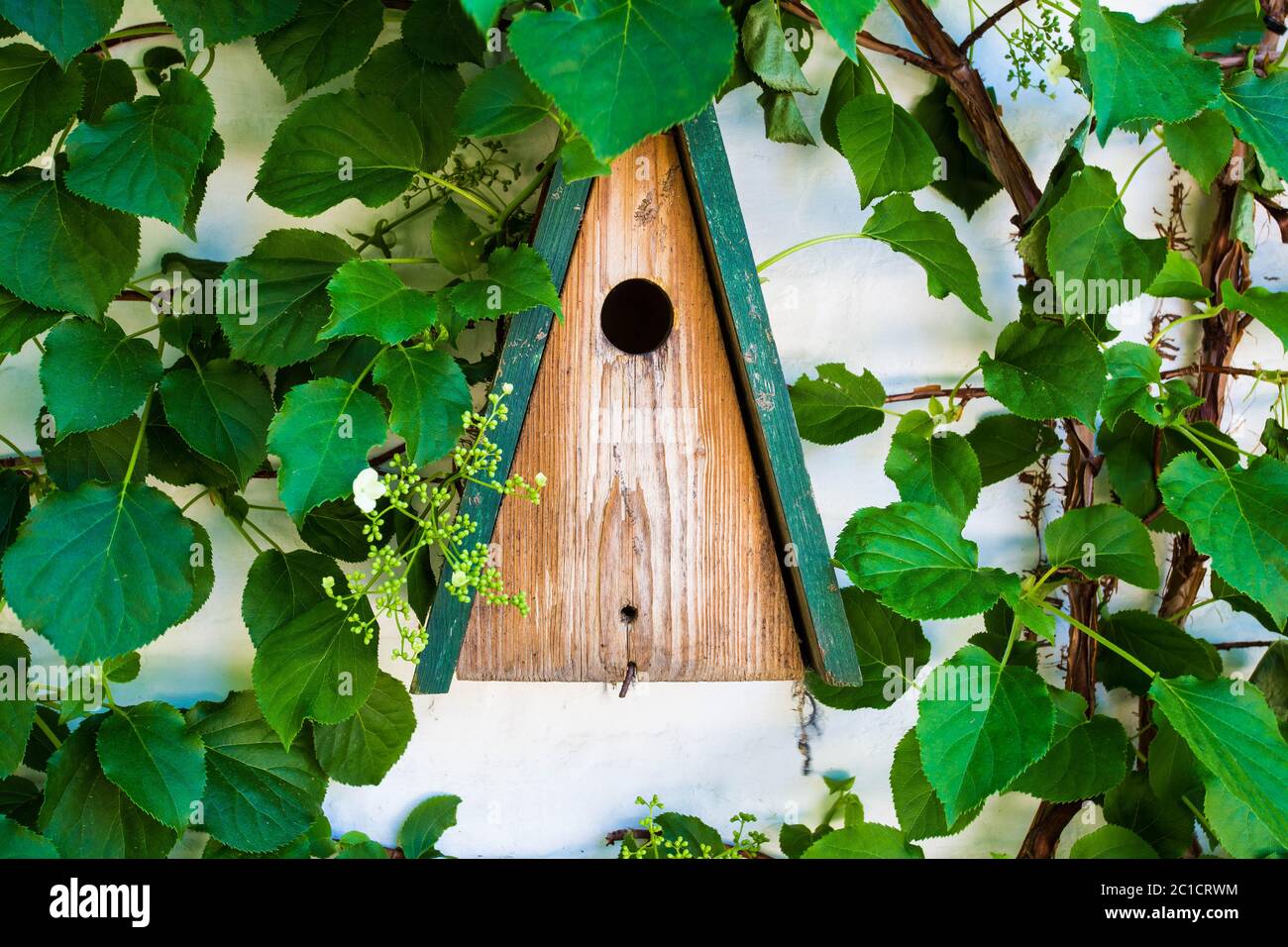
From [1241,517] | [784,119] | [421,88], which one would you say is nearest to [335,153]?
[421,88]

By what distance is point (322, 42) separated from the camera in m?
0.93

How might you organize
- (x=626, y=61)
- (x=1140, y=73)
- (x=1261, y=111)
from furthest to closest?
(x=1261, y=111) → (x=1140, y=73) → (x=626, y=61)

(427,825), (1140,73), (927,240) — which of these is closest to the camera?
(1140,73)

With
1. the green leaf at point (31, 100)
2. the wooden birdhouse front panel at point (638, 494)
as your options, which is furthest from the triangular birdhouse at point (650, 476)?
the green leaf at point (31, 100)

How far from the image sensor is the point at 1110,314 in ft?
3.71

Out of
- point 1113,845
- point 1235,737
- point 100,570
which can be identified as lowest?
point 1113,845

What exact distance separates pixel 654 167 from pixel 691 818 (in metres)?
0.73

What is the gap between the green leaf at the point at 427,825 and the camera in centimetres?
114

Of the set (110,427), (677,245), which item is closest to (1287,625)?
(677,245)

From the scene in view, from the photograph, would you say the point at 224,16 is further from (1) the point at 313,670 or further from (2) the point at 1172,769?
(2) the point at 1172,769

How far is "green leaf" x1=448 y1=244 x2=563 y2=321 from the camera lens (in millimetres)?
738

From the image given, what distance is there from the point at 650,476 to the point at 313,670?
1.19 ft

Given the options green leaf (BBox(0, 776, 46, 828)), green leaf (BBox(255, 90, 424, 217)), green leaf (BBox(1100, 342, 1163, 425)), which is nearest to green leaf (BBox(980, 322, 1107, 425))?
green leaf (BBox(1100, 342, 1163, 425))
